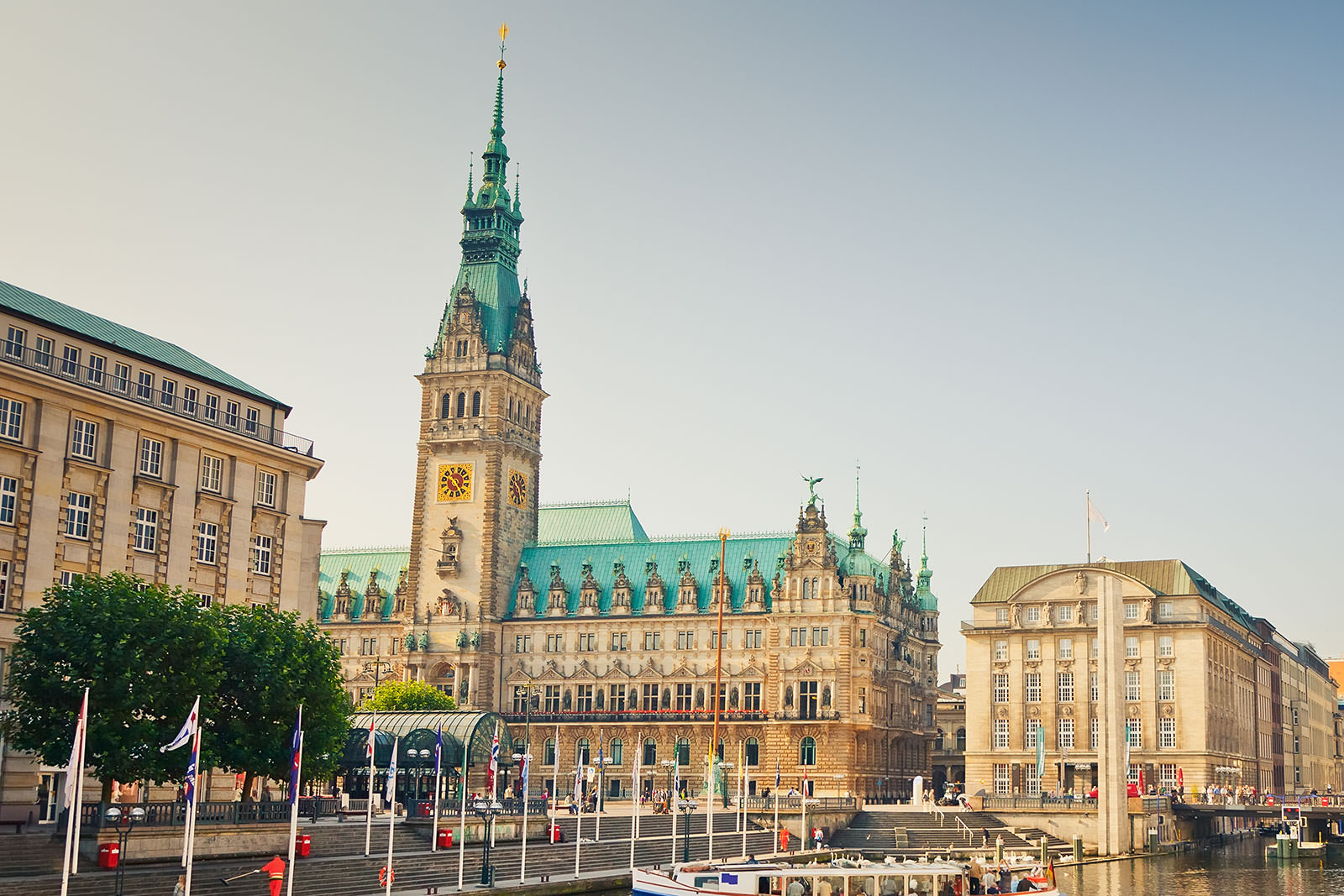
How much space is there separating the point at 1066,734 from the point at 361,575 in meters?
83.6

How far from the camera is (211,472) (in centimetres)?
8750

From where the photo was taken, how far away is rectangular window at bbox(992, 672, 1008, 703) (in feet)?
500

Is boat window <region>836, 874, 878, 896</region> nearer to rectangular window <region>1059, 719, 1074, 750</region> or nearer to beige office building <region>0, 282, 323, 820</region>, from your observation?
beige office building <region>0, 282, 323, 820</region>

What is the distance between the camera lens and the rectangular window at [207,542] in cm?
8631

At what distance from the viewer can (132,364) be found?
273ft

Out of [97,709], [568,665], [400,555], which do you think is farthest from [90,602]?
[400,555]

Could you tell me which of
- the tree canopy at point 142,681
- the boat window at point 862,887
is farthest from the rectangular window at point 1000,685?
the tree canopy at point 142,681

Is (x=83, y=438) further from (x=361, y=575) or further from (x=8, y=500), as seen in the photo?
(x=361, y=575)

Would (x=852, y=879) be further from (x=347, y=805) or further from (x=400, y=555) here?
(x=400, y=555)

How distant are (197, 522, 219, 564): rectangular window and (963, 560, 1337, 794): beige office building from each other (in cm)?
8001

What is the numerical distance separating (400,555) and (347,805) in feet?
273

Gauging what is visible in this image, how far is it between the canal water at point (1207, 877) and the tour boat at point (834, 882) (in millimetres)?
23327

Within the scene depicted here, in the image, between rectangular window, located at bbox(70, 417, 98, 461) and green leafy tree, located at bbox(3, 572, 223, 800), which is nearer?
green leafy tree, located at bbox(3, 572, 223, 800)

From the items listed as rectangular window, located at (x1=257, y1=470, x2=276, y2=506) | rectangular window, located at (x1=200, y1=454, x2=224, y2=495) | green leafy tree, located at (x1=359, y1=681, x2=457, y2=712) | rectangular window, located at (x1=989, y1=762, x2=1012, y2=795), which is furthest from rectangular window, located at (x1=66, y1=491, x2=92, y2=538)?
rectangular window, located at (x1=989, y1=762, x2=1012, y2=795)
